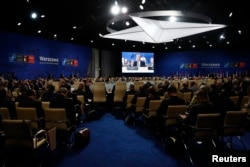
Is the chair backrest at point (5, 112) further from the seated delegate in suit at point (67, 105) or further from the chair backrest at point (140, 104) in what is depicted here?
the chair backrest at point (140, 104)

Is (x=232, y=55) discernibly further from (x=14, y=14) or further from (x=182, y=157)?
(x=182, y=157)

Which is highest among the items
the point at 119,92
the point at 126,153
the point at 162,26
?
the point at 162,26

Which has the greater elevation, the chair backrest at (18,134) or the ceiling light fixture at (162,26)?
the ceiling light fixture at (162,26)

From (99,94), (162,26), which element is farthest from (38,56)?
(99,94)

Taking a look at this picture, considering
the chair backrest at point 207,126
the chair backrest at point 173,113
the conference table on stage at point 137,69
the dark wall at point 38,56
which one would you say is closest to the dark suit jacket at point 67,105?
the chair backrest at point 173,113

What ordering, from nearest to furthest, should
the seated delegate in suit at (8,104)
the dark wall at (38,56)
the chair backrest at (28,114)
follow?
the chair backrest at (28,114)
the seated delegate in suit at (8,104)
the dark wall at (38,56)

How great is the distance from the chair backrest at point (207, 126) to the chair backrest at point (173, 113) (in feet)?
2.77

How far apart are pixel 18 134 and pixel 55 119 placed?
44.0 inches

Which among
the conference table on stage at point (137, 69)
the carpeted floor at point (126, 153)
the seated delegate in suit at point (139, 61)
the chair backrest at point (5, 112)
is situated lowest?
the carpeted floor at point (126, 153)

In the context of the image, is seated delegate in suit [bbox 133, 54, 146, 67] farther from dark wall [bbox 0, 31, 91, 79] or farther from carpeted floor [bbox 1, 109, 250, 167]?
carpeted floor [bbox 1, 109, 250, 167]

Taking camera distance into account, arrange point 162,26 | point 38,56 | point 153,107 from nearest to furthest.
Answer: point 153,107
point 162,26
point 38,56

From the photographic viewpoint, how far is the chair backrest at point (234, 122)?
4.68 metres

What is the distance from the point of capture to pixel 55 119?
16.7 feet

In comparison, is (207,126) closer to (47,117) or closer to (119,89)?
(47,117)
